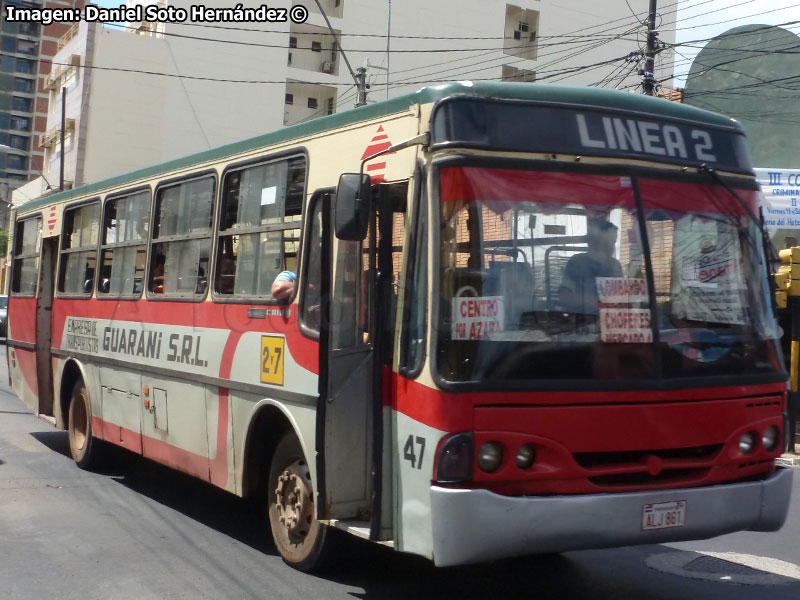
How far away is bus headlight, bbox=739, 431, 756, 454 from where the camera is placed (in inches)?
214

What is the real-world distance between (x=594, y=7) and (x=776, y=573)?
44100 millimetres

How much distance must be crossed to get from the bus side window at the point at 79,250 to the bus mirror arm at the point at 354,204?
17.5ft

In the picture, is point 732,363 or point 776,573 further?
point 776,573

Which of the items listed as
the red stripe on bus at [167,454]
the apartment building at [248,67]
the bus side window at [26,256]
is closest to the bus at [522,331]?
the red stripe on bus at [167,454]

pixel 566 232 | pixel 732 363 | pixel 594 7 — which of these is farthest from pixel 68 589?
pixel 594 7

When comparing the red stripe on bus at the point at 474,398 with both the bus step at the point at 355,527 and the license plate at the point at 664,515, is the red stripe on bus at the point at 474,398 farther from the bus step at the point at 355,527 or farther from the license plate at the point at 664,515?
the bus step at the point at 355,527

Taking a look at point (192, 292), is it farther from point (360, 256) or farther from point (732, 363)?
point (732, 363)

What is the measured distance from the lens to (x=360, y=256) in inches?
223

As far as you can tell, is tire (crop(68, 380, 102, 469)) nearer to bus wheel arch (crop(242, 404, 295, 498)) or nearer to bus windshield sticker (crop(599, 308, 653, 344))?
bus wheel arch (crop(242, 404, 295, 498))

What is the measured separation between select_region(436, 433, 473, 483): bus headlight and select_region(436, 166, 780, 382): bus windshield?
11.3 inches

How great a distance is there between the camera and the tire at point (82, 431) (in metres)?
9.91

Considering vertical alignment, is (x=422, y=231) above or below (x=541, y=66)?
below

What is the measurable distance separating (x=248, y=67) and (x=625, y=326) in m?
37.1

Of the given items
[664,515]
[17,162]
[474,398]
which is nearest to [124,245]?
[474,398]
